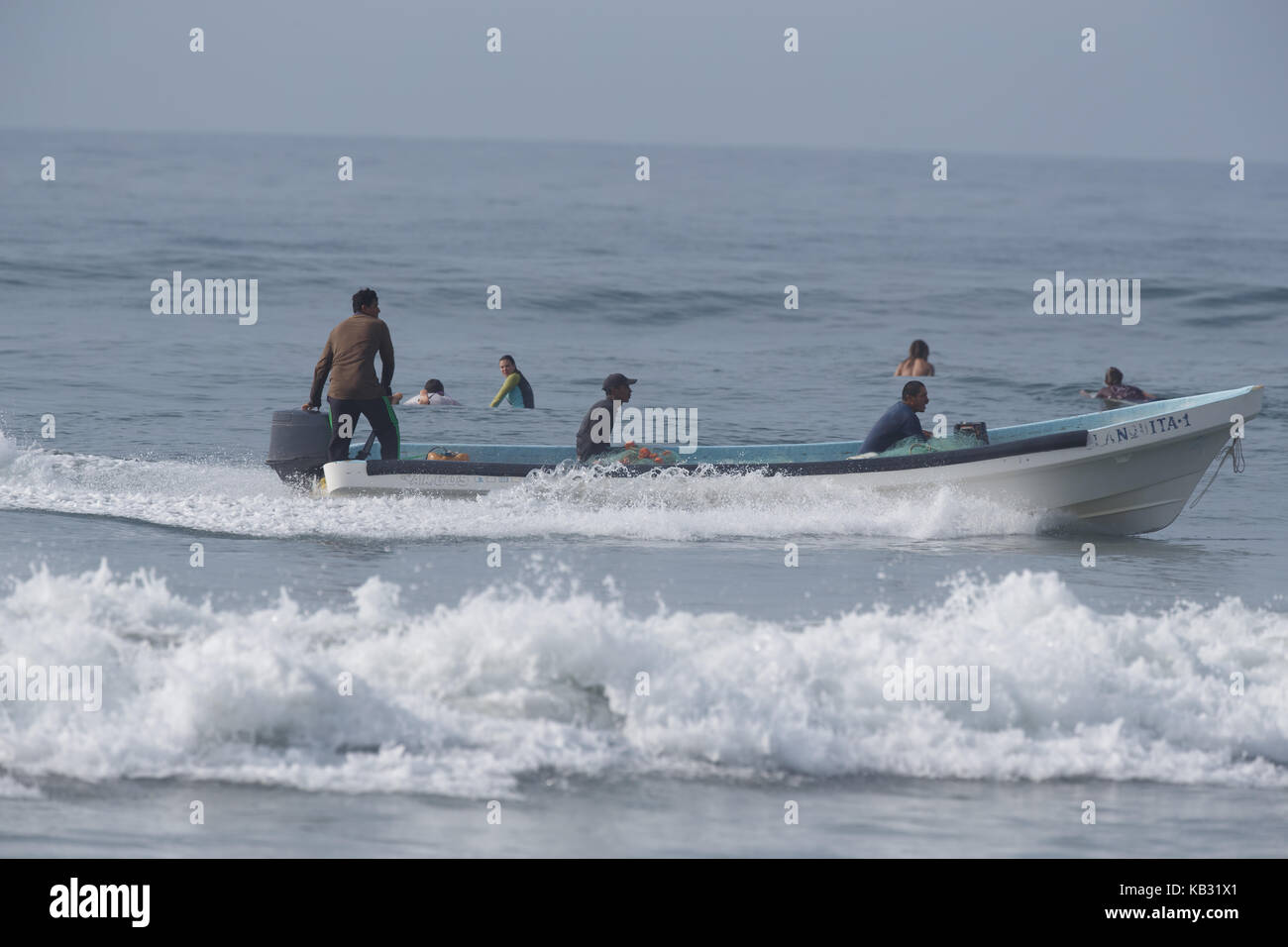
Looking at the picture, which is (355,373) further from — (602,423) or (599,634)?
(599,634)

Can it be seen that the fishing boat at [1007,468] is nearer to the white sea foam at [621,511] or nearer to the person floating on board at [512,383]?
the white sea foam at [621,511]

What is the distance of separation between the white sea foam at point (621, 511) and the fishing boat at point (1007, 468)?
96mm

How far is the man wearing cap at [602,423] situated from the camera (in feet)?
42.6

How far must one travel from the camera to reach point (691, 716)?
25.5 feet

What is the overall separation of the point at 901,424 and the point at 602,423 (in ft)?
8.30

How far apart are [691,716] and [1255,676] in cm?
337

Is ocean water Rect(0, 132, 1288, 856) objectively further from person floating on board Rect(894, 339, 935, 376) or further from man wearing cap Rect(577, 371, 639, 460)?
person floating on board Rect(894, 339, 935, 376)

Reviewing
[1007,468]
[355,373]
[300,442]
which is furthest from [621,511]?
[1007,468]

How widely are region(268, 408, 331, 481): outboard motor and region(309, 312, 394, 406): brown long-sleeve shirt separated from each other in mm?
177

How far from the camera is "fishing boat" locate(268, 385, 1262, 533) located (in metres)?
12.9

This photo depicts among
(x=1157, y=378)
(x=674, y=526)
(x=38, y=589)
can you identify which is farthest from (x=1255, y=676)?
(x=1157, y=378)

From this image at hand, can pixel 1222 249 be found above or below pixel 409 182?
below

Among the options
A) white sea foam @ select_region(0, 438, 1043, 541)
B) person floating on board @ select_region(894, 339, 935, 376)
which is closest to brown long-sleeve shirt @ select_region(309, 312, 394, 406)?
white sea foam @ select_region(0, 438, 1043, 541)
